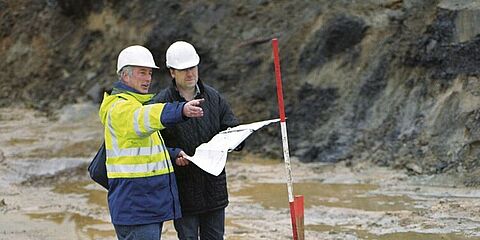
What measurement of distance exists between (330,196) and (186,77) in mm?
6151

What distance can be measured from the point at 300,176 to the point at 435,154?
2069 millimetres

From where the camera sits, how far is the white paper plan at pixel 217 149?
18.4 feet

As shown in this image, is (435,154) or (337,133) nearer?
(435,154)

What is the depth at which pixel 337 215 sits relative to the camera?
10164mm

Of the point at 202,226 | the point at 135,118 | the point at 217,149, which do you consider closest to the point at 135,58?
the point at 135,118

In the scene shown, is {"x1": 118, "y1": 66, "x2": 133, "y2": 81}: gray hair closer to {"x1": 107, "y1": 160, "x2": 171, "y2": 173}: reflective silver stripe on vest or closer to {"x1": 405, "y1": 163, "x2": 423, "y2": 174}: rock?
{"x1": 107, "y1": 160, "x2": 171, "y2": 173}: reflective silver stripe on vest

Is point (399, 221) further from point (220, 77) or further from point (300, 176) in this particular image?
point (220, 77)

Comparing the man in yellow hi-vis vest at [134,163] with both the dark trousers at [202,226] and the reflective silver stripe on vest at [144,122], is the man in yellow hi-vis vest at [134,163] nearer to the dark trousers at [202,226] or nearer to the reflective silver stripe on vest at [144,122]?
the reflective silver stripe on vest at [144,122]

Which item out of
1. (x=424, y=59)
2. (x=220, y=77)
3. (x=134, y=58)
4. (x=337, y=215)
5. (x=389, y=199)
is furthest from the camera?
(x=220, y=77)

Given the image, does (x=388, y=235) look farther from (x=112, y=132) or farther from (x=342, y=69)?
(x=342, y=69)

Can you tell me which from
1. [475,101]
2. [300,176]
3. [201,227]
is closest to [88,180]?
[300,176]

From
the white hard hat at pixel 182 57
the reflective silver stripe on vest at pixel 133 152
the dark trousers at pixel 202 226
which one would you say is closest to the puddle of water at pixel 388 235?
the dark trousers at pixel 202 226

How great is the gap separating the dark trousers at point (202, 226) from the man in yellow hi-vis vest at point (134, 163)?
52cm

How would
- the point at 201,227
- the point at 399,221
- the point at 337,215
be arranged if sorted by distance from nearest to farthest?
the point at 201,227 < the point at 399,221 < the point at 337,215
